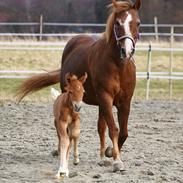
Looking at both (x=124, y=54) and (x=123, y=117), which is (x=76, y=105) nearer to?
(x=124, y=54)

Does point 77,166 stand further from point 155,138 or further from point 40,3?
point 40,3

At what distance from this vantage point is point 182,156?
7293 mm

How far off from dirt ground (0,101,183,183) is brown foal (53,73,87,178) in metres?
0.23

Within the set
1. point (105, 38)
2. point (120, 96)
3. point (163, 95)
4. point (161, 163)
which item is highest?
point (105, 38)

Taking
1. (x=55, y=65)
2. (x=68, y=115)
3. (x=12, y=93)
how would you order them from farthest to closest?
1. (x=55, y=65)
2. (x=12, y=93)
3. (x=68, y=115)

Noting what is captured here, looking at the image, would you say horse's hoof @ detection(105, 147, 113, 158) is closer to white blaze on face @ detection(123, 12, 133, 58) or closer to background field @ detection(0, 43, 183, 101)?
white blaze on face @ detection(123, 12, 133, 58)

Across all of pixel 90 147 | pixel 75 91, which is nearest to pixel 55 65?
pixel 90 147

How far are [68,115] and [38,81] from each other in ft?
9.55

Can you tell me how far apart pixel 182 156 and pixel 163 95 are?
290 inches

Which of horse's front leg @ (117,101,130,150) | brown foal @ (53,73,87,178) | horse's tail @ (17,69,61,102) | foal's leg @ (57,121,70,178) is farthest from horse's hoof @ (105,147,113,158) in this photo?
horse's tail @ (17,69,61,102)

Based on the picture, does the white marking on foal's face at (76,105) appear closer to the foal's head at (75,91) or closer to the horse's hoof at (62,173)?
the foal's head at (75,91)

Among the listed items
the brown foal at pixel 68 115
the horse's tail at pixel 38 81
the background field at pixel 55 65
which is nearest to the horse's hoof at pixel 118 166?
the brown foal at pixel 68 115

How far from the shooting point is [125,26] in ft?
20.8

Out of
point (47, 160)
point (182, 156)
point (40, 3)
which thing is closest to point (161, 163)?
point (182, 156)
